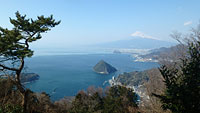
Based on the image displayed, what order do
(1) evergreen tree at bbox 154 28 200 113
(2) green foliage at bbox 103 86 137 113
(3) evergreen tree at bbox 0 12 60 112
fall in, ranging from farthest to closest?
(2) green foliage at bbox 103 86 137 113, (3) evergreen tree at bbox 0 12 60 112, (1) evergreen tree at bbox 154 28 200 113

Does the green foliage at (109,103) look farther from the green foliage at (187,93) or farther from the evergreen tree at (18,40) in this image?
the green foliage at (187,93)

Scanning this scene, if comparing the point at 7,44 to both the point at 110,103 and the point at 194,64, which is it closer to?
the point at 194,64

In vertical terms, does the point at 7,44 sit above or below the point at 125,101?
above

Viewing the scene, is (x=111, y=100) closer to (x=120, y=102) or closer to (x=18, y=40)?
(x=120, y=102)

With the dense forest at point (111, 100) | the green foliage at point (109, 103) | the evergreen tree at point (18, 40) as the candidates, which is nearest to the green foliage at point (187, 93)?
the dense forest at point (111, 100)

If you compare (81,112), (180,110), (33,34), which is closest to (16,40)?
(33,34)

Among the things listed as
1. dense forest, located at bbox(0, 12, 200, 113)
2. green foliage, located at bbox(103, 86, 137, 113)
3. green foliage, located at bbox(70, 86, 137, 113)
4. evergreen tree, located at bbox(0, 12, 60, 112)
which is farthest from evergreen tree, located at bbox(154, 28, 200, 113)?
green foliage, located at bbox(70, 86, 137, 113)

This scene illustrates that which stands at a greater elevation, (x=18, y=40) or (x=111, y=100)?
(x=18, y=40)

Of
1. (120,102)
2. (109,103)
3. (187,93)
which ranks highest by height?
(187,93)

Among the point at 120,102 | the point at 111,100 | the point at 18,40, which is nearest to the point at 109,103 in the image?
the point at 111,100

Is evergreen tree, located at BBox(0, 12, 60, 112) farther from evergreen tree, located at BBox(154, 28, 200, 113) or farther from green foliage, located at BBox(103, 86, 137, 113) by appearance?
green foliage, located at BBox(103, 86, 137, 113)

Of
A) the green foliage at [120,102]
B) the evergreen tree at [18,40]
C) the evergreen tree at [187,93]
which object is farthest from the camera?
the green foliage at [120,102]
